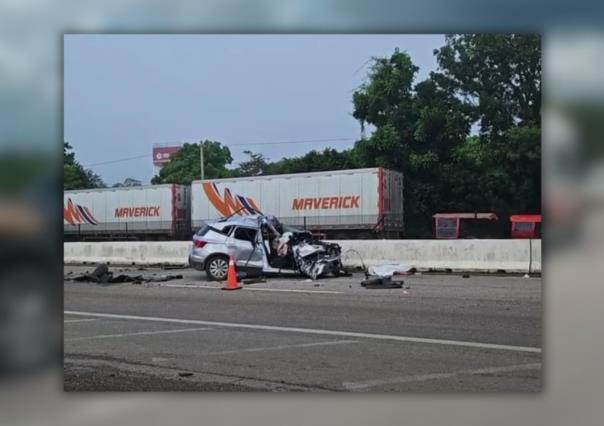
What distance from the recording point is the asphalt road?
4859mm

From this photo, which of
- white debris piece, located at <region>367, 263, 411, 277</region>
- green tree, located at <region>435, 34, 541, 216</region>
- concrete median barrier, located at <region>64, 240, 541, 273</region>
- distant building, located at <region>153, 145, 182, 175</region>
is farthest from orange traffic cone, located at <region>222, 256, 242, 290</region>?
green tree, located at <region>435, 34, 541, 216</region>

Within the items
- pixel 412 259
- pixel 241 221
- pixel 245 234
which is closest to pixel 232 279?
pixel 245 234

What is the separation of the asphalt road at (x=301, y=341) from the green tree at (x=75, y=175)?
2.73 feet

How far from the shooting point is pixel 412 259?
952cm

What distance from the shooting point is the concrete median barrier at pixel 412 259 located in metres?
10.0

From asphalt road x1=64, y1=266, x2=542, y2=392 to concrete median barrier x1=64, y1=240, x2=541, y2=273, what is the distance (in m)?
0.87

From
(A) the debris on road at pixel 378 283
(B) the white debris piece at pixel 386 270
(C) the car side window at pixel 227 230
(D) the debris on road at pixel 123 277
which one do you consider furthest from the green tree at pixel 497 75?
(D) the debris on road at pixel 123 277

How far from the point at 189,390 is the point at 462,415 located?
1.90 metres

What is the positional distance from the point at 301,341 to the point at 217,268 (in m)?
4.32

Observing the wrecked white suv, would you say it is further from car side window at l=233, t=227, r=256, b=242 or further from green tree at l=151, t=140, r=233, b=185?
green tree at l=151, t=140, r=233, b=185

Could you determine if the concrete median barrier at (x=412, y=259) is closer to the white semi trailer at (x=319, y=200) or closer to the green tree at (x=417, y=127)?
the white semi trailer at (x=319, y=200)

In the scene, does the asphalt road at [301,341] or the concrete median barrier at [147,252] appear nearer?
the asphalt road at [301,341]
